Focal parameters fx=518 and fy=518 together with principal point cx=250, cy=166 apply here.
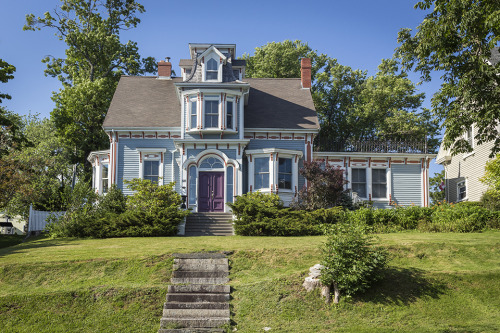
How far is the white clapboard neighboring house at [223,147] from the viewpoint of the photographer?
83.4ft

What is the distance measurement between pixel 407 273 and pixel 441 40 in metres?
8.01

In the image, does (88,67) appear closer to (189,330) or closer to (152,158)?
(152,158)

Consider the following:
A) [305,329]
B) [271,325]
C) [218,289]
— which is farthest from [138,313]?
[305,329]

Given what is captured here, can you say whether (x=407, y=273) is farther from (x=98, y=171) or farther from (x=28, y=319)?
(x=98, y=171)

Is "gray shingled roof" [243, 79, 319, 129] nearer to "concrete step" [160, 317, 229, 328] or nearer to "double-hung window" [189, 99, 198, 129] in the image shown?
"double-hung window" [189, 99, 198, 129]

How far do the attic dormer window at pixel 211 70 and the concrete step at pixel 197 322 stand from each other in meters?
16.7

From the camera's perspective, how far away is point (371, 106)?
37.1 m

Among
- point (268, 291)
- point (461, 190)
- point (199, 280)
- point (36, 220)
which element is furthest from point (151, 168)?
point (461, 190)

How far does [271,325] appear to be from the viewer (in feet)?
37.5

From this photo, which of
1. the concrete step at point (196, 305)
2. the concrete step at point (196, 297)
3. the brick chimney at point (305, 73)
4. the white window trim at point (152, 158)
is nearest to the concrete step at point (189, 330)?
the concrete step at point (196, 305)

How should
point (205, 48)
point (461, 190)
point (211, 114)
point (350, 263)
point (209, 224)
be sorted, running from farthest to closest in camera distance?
point (461, 190) → point (205, 48) → point (211, 114) → point (209, 224) → point (350, 263)

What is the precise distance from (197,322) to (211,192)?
45.3 feet

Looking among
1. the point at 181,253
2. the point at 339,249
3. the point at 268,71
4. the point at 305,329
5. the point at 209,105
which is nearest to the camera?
the point at 305,329

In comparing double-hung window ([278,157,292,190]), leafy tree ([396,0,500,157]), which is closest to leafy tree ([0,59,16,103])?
double-hung window ([278,157,292,190])
